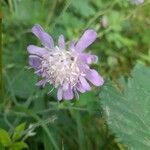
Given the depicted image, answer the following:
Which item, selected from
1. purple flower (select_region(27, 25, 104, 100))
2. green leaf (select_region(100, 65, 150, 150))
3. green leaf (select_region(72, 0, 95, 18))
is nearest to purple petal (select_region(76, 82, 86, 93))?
purple flower (select_region(27, 25, 104, 100))

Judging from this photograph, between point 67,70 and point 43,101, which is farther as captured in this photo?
point 43,101

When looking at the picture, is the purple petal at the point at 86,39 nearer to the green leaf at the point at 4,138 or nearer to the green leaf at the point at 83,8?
the green leaf at the point at 4,138

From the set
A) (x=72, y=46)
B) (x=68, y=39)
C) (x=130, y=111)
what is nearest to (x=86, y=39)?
(x=72, y=46)

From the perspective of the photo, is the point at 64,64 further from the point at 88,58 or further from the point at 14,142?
the point at 14,142

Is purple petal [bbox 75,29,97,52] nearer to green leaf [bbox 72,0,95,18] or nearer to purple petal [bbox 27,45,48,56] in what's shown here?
purple petal [bbox 27,45,48,56]

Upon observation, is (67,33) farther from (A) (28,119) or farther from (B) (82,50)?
(B) (82,50)

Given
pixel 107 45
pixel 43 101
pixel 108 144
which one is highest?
pixel 107 45

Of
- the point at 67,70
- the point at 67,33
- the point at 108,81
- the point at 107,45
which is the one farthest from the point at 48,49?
the point at 107,45
